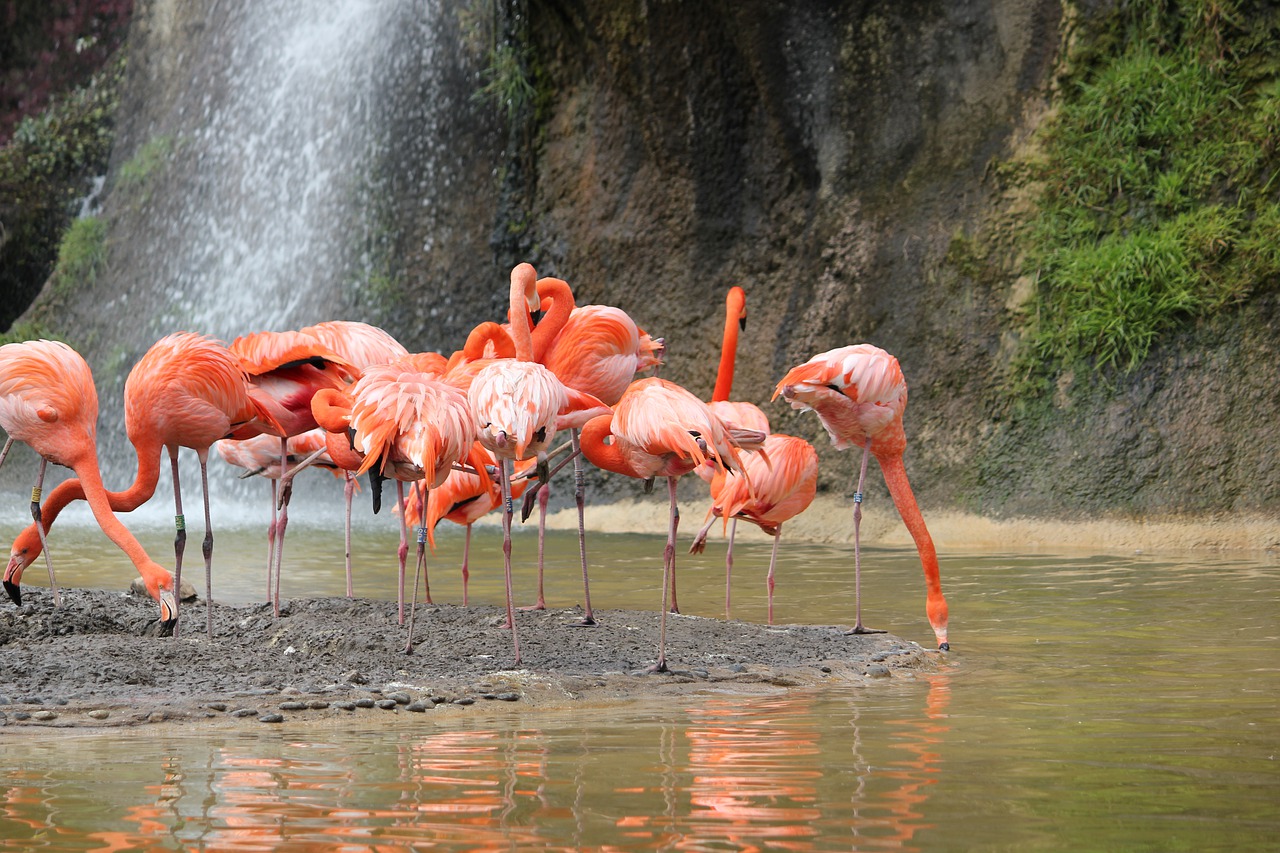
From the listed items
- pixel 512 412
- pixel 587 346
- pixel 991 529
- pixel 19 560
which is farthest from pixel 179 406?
pixel 991 529

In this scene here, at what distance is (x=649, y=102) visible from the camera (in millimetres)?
11000

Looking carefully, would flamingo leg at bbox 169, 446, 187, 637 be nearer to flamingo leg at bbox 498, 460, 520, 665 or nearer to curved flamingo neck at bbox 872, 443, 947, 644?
flamingo leg at bbox 498, 460, 520, 665

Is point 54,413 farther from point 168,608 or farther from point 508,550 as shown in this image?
point 508,550

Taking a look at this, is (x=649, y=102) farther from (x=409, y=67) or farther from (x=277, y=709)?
(x=277, y=709)

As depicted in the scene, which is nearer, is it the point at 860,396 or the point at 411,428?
the point at 411,428

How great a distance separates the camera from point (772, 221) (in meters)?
10.8

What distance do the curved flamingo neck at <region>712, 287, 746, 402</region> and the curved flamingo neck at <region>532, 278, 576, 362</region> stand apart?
806mm

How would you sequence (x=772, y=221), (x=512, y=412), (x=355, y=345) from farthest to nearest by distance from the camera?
(x=772, y=221)
(x=355, y=345)
(x=512, y=412)

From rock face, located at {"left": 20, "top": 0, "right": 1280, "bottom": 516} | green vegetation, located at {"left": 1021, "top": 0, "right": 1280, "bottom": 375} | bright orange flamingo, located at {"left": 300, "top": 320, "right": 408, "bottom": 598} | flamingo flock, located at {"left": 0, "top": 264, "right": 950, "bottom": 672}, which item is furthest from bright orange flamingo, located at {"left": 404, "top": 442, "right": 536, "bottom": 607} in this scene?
green vegetation, located at {"left": 1021, "top": 0, "right": 1280, "bottom": 375}

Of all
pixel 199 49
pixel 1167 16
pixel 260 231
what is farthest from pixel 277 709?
pixel 199 49

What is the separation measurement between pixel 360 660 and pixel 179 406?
120cm

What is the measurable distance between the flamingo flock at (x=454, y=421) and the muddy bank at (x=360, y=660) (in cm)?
12

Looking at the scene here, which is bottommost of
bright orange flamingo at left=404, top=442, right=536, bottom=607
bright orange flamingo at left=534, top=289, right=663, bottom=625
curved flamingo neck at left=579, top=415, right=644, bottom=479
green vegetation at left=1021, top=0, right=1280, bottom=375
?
bright orange flamingo at left=404, top=442, right=536, bottom=607

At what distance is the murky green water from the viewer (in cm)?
243
